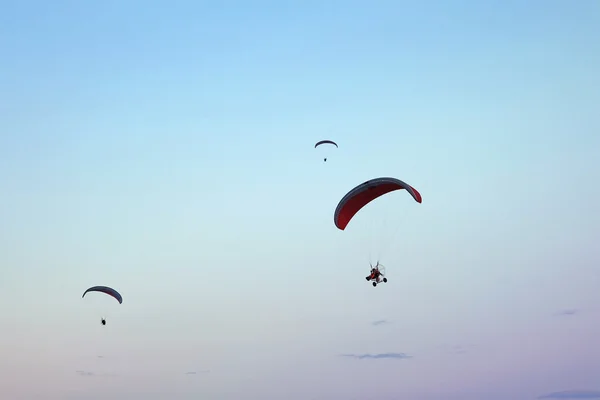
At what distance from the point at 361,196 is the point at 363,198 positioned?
443mm

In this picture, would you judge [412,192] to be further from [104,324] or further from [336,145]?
[104,324]

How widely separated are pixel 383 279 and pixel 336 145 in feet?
55.3

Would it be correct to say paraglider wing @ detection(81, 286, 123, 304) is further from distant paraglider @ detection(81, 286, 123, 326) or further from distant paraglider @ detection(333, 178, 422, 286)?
distant paraglider @ detection(333, 178, 422, 286)

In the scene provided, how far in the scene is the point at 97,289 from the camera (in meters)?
91.9

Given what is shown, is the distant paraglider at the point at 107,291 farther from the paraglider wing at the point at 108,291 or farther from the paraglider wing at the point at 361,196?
the paraglider wing at the point at 361,196

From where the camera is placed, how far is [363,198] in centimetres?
7675

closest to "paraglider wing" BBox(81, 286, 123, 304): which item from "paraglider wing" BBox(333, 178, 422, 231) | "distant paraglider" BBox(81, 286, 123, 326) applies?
"distant paraglider" BBox(81, 286, 123, 326)

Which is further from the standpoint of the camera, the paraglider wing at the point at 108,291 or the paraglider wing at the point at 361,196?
the paraglider wing at the point at 108,291

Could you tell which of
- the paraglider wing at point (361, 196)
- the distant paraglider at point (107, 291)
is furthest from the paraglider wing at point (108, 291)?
the paraglider wing at point (361, 196)

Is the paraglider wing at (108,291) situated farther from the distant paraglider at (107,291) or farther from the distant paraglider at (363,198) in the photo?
the distant paraglider at (363,198)

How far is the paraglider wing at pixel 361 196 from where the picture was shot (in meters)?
74.3

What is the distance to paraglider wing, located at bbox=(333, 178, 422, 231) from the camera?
7431 cm

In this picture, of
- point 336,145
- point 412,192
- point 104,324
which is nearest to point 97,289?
point 104,324

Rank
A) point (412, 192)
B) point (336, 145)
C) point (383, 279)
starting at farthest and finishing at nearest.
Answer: point (336, 145), point (383, 279), point (412, 192)
